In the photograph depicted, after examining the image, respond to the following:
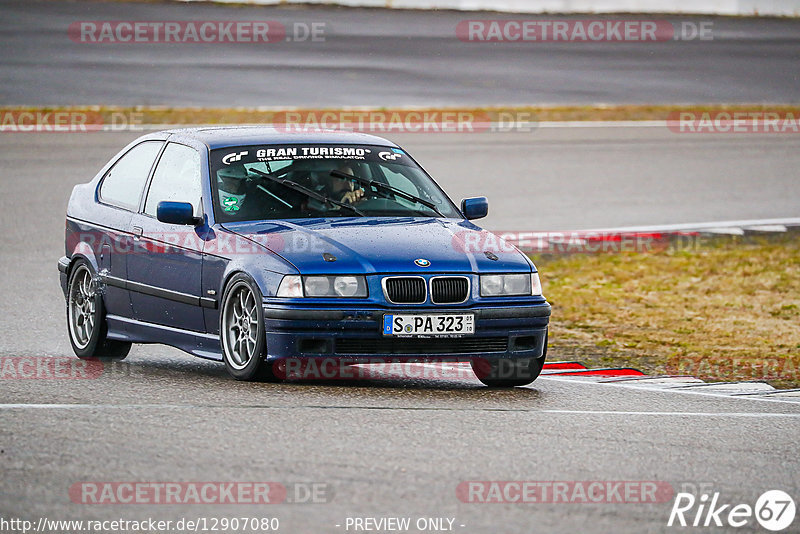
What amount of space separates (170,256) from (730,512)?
438 centimetres

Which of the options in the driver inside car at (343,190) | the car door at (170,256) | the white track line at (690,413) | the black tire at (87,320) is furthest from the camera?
the black tire at (87,320)

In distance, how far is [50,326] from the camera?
11.4 m

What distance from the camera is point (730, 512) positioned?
5879 mm

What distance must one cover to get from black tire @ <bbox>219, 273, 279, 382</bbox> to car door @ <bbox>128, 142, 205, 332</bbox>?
29cm

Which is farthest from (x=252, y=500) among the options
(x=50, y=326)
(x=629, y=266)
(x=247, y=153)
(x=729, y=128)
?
(x=729, y=128)

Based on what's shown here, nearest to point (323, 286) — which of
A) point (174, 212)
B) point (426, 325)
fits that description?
point (426, 325)

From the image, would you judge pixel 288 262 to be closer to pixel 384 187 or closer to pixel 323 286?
pixel 323 286

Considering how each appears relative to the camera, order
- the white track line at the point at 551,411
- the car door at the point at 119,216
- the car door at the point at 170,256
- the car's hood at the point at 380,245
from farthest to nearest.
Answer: the car door at the point at 119,216
the car door at the point at 170,256
the car's hood at the point at 380,245
the white track line at the point at 551,411

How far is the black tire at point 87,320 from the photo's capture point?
9.93 m

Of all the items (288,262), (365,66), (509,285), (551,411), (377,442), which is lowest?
(551,411)

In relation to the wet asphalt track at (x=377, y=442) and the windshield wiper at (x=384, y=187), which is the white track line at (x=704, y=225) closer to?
the windshield wiper at (x=384, y=187)

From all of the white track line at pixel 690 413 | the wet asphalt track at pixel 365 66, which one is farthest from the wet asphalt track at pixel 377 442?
the wet asphalt track at pixel 365 66

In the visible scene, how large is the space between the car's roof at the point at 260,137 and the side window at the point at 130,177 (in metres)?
0.21

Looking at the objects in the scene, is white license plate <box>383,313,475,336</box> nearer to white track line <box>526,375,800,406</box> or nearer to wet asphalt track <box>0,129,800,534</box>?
wet asphalt track <box>0,129,800,534</box>
